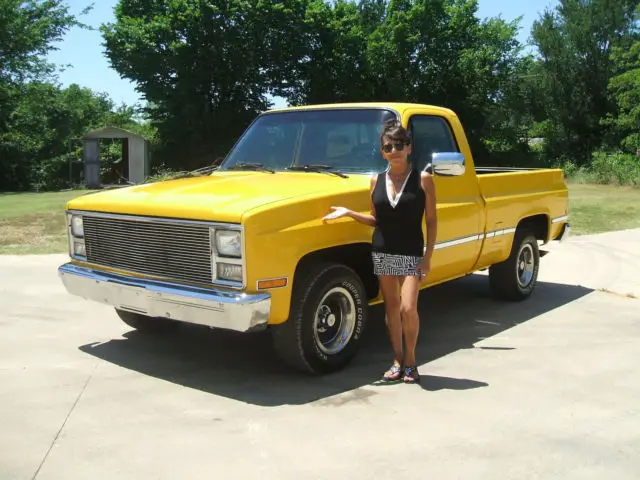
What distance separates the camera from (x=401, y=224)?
4578 mm

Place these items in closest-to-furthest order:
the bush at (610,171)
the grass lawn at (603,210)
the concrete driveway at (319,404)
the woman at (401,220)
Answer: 1. the concrete driveway at (319,404)
2. the woman at (401,220)
3. the grass lawn at (603,210)
4. the bush at (610,171)

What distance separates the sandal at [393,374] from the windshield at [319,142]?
1.54 metres

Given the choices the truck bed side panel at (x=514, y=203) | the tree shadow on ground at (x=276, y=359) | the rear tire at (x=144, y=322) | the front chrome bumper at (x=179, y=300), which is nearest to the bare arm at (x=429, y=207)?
the tree shadow on ground at (x=276, y=359)

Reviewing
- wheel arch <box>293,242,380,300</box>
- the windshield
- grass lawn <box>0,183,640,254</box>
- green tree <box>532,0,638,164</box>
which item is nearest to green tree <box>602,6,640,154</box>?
green tree <box>532,0,638,164</box>

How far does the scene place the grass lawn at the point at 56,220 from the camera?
11.5 m

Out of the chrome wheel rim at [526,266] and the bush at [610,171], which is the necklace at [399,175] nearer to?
the chrome wheel rim at [526,266]

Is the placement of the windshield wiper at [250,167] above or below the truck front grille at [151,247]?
above

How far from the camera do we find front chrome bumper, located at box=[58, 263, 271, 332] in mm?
4328

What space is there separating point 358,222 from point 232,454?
196 centimetres

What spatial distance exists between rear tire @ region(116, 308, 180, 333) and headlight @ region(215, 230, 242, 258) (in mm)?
1865

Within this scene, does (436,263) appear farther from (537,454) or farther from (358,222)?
(537,454)

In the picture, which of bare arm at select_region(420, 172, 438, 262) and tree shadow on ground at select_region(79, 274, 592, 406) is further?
tree shadow on ground at select_region(79, 274, 592, 406)

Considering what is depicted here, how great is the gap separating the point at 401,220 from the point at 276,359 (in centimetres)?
165

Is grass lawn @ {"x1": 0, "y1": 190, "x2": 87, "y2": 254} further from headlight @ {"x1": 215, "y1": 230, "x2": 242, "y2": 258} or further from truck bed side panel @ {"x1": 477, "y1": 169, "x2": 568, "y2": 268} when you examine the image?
headlight @ {"x1": 215, "y1": 230, "x2": 242, "y2": 258}
